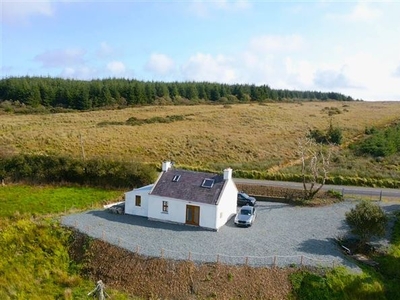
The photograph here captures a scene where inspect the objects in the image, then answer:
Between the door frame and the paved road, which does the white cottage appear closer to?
the door frame

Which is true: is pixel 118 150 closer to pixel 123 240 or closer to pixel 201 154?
→ pixel 201 154

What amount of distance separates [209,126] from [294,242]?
51340mm

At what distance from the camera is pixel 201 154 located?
59.2 m

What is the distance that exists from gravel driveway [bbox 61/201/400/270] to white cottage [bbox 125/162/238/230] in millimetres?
728

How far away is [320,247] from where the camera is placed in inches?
1101

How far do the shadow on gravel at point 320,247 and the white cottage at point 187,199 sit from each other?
6.72m

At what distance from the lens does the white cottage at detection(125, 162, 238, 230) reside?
31.1 meters

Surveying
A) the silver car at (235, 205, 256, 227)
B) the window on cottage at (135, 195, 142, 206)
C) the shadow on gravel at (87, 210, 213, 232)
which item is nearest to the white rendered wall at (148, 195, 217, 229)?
the shadow on gravel at (87, 210, 213, 232)

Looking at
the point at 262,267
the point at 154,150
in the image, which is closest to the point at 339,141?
the point at 154,150

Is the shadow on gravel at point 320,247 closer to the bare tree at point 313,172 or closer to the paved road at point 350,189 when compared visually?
the bare tree at point 313,172

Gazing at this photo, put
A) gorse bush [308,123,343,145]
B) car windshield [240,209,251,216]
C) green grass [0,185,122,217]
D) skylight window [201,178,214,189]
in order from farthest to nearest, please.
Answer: gorse bush [308,123,343,145] → green grass [0,185,122,217] → car windshield [240,209,251,216] → skylight window [201,178,214,189]

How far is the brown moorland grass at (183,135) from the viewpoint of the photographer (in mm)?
56625

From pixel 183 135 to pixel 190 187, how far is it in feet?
118

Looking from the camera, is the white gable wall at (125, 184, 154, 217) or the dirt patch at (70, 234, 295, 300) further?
the white gable wall at (125, 184, 154, 217)
